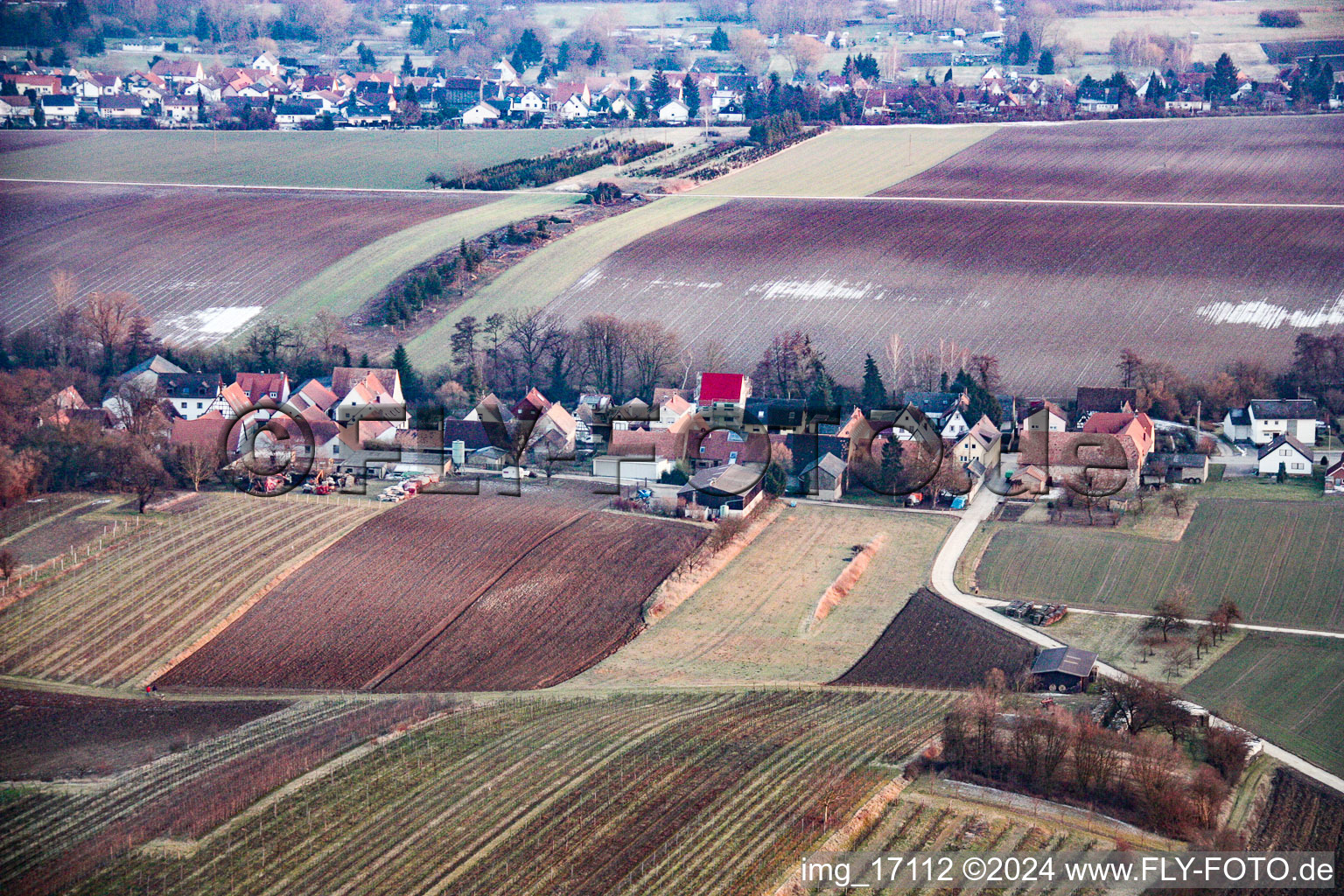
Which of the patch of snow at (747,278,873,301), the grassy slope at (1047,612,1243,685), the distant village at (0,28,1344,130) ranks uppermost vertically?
the distant village at (0,28,1344,130)

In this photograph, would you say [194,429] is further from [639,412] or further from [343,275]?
[343,275]

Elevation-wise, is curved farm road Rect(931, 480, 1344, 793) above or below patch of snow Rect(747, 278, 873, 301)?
below

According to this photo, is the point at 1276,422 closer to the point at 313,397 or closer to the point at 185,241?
the point at 313,397

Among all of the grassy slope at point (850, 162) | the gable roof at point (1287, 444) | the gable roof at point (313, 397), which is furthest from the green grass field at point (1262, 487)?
the grassy slope at point (850, 162)

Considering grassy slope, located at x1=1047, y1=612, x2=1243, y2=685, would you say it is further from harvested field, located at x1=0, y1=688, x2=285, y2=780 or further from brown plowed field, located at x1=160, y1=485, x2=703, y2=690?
harvested field, located at x1=0, y1=688, x2=285, y2=780

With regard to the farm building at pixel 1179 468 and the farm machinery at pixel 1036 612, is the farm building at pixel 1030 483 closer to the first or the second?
the farm building at pixel 1179 468

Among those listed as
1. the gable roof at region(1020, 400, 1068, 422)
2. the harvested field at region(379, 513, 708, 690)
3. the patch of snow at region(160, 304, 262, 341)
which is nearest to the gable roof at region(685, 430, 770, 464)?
the harvested field at region(379, 513, 708, 690)

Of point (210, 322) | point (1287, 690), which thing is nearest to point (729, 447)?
point (1287, 690)

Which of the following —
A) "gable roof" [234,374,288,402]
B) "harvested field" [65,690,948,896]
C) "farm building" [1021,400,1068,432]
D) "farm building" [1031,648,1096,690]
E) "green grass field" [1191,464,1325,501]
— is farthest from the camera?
"gable roof" [234,374,288,402]
